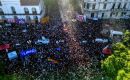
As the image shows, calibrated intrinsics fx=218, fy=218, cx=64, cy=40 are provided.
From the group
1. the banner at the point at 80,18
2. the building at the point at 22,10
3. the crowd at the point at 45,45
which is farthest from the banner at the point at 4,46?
the banner at the point at 80,18

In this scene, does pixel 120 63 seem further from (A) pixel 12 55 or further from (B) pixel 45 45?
(A) pixel 12 55

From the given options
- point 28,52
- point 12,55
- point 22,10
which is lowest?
point 12,55

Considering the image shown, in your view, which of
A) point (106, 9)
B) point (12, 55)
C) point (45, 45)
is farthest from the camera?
point (106, 9)

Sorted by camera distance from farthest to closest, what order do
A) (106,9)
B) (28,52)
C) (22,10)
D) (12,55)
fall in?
(106,9), (22,10), (28,52), (12,55)

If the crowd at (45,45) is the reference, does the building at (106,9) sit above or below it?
above

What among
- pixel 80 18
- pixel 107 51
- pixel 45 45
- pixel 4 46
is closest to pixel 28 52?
pixel 45 45

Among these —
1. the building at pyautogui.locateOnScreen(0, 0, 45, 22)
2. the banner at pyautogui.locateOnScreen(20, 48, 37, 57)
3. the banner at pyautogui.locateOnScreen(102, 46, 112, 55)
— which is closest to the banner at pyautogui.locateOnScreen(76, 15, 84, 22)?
the building at pyautogui.locateOnScreen(0, 0, 45, 22)

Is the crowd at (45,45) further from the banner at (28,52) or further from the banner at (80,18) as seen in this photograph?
the banner at (80,18)
